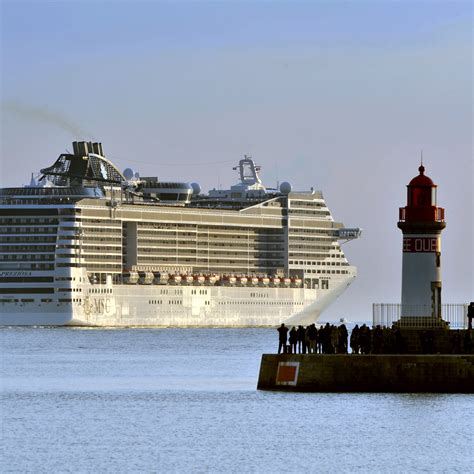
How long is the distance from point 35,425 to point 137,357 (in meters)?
39.2

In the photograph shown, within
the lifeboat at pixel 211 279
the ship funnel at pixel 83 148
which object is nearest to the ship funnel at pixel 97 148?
the ship funnel at pixel 83 148

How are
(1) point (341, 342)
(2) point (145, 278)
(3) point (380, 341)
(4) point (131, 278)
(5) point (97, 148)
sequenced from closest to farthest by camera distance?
(3) point (380, 341)
(1) point (341, 342)
(4) point (131, 278)
(2) point (145, 278)
(5) point (97, 148)

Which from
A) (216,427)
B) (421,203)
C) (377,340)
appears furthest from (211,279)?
(216,427)

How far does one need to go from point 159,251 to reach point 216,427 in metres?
103

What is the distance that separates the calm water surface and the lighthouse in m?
3.70

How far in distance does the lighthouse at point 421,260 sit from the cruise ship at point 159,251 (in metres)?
82.4

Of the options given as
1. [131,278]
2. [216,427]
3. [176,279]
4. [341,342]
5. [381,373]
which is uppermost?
[176,279]

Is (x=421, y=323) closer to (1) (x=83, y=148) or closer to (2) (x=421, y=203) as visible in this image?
(2) (x=421, y=203)

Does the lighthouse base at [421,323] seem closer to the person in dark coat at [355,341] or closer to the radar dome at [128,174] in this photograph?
the person in dark coat at [355,341]

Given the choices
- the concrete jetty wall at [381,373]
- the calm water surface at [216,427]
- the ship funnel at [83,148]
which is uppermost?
the ship funnel at [83,148]

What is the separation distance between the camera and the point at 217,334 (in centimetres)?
13062

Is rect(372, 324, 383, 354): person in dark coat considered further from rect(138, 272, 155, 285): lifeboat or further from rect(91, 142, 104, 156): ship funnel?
rect(91, 142, 104, 156): ship funnel

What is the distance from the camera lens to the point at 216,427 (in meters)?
44.3

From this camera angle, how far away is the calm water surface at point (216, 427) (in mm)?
38531
